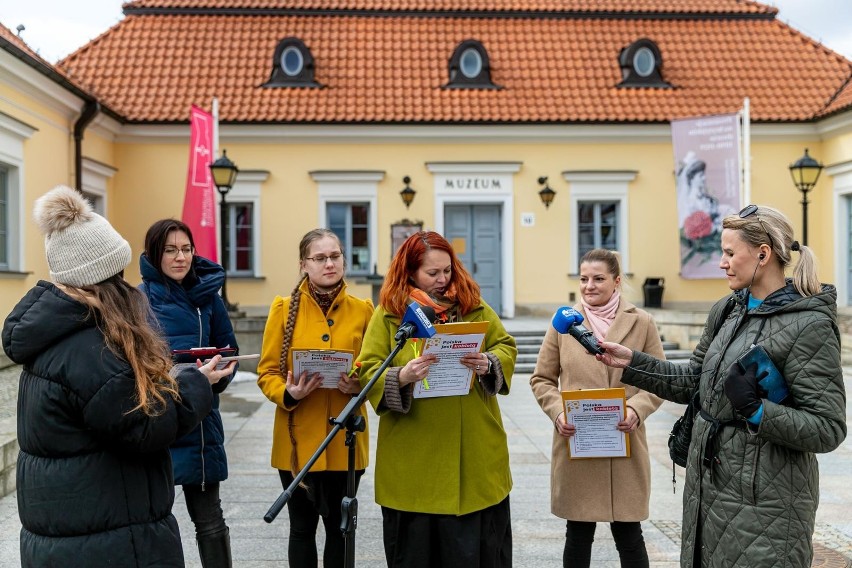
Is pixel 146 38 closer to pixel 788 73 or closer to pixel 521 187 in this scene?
pixel 521 187

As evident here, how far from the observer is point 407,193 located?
60.6 feet

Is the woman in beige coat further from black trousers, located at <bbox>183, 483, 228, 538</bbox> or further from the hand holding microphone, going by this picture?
black trousers, located at <bbox>183, 483, 228, 538</bbox>

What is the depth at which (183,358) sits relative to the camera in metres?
3.54

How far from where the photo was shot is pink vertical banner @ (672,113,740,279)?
16469 mm

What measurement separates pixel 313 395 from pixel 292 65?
16239 millimetres

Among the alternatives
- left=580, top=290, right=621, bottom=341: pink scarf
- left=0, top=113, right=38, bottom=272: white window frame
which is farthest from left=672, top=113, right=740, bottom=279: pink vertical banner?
left=580, top=290, right=621, bottom=341: pink scarf

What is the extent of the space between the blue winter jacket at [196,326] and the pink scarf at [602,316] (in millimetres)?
1779

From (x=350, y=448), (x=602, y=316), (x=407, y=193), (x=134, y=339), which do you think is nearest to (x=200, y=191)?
(x=407, y=193)

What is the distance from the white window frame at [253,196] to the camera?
18516 millimetres

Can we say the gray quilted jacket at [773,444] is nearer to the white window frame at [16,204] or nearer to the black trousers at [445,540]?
the black trousers at [445,540]

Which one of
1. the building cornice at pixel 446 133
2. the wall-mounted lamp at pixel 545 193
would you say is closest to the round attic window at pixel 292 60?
the building cornice at pixel 446 133

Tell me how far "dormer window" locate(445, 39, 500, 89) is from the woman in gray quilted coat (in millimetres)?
16538

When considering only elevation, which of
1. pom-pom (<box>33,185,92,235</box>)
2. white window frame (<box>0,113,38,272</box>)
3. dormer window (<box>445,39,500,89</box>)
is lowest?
pom-pom (<box>33,185,92,235</box>)

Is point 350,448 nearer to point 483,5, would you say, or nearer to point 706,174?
point 706,174
